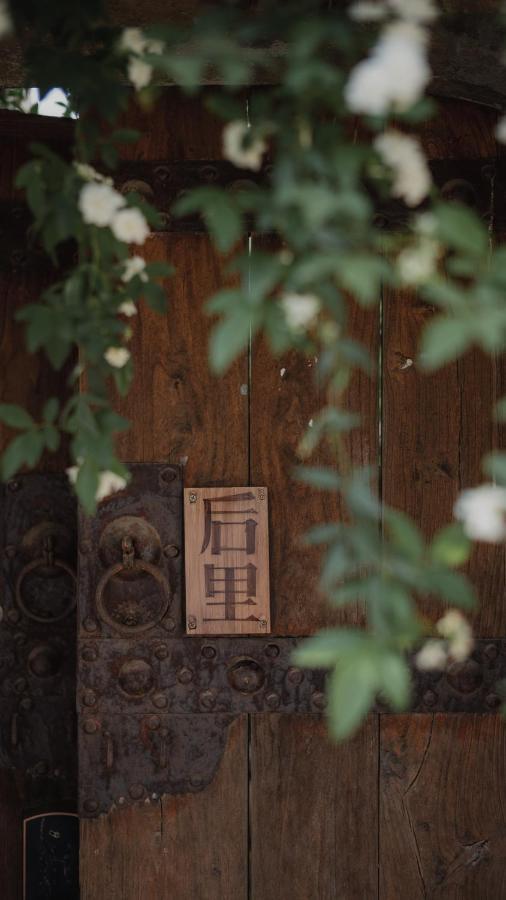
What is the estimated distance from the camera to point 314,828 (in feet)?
5.25

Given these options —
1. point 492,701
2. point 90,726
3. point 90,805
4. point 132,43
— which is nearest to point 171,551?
point 90,726

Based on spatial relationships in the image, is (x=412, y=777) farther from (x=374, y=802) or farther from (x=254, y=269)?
(x=254, y=269)

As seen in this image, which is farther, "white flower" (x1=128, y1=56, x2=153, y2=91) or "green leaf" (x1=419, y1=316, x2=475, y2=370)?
"white flower" (x1=128, y1=56, x2=153, y2=91)

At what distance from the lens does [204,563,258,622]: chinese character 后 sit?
62.0 inches

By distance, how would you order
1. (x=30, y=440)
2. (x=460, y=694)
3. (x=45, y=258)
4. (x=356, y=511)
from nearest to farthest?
1. (x=356, y=511)
2. (x=30, y=440)
3. (x=460, y=694)
4. (x=45, y=258)

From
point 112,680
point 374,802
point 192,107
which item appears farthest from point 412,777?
A: point 192,107

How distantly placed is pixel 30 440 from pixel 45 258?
80 cm

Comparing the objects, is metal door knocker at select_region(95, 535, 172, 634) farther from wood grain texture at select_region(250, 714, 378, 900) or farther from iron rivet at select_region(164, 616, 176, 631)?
wood grain texture at select_region(250, 714, 378, 900)

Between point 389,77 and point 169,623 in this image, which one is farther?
point 169,623

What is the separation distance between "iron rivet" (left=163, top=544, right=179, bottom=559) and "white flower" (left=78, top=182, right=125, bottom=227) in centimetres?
71

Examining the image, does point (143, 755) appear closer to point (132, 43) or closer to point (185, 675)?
point (185, 675)

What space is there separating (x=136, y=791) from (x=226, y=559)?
415 mm

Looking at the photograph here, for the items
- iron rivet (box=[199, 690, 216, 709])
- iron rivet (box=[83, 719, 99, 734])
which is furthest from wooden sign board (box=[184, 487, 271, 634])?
iron rivet (box=[83, 719, 99, 734])

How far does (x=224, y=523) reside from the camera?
1581mm
